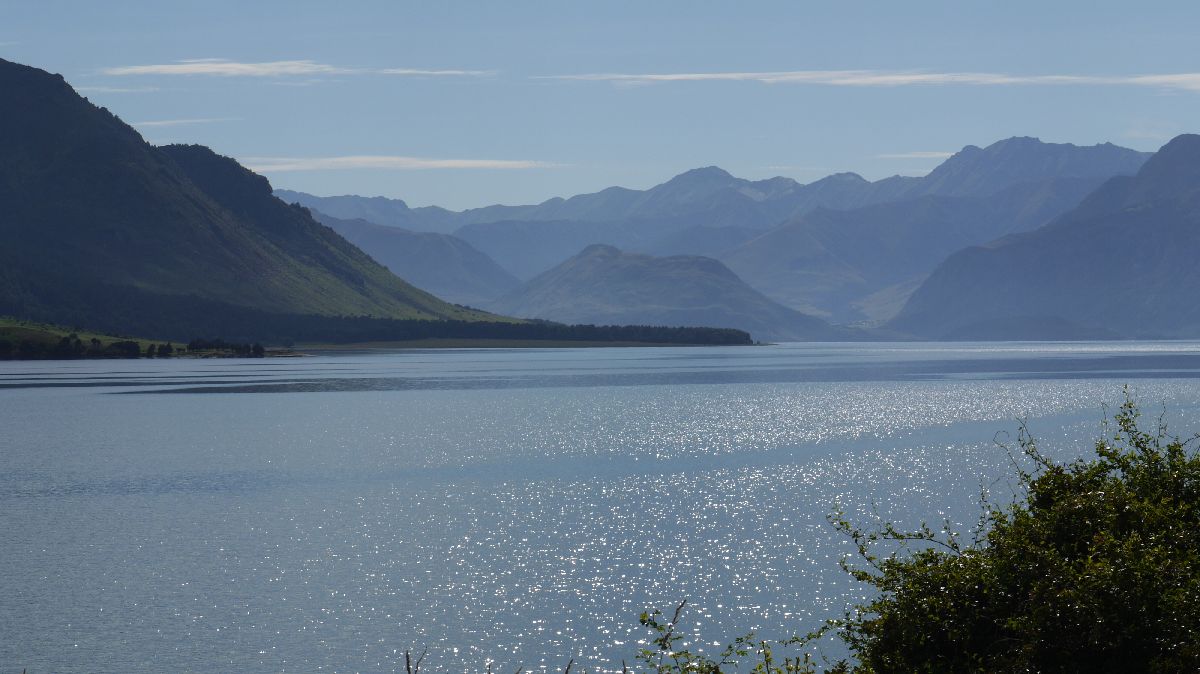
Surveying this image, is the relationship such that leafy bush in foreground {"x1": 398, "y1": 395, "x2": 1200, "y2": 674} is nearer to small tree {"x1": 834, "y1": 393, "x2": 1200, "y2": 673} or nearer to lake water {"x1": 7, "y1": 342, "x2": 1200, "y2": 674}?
small tree {"x1": 834, "y1": 393, "x2": 1200, "y2": 673}

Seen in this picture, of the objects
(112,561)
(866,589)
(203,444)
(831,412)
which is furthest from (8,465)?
(831,412)

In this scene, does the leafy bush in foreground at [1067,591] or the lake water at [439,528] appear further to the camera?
the lake water at [439,528]

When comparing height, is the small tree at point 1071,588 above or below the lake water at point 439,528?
above

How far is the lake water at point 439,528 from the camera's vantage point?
167ft

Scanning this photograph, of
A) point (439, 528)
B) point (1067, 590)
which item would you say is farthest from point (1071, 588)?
point (439, 528)

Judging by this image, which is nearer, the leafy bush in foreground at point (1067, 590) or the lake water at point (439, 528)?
the leafy bush in foreground at point (1067, 590)

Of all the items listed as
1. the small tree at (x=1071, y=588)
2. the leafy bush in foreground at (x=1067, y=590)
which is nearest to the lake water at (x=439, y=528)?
the leafy bush in foreground at (x=1067, y=590)

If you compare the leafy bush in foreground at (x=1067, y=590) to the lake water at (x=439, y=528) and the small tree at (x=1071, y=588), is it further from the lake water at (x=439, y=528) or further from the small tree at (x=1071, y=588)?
the lake water at (x=439, y=528)

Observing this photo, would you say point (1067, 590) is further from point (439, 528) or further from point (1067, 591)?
point (439, 528)

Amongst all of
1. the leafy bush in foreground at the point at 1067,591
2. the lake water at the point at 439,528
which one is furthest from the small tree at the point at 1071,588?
the lake water at the point at 439,528

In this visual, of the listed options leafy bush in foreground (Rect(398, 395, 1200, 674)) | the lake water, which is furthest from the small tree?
the lake water

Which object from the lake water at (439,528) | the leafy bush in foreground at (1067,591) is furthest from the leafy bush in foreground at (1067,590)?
the lake water at (439,528)

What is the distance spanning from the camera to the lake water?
50750mm

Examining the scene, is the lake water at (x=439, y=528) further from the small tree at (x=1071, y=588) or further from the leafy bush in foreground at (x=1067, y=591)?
the small tree at (x=1071, y=588)
